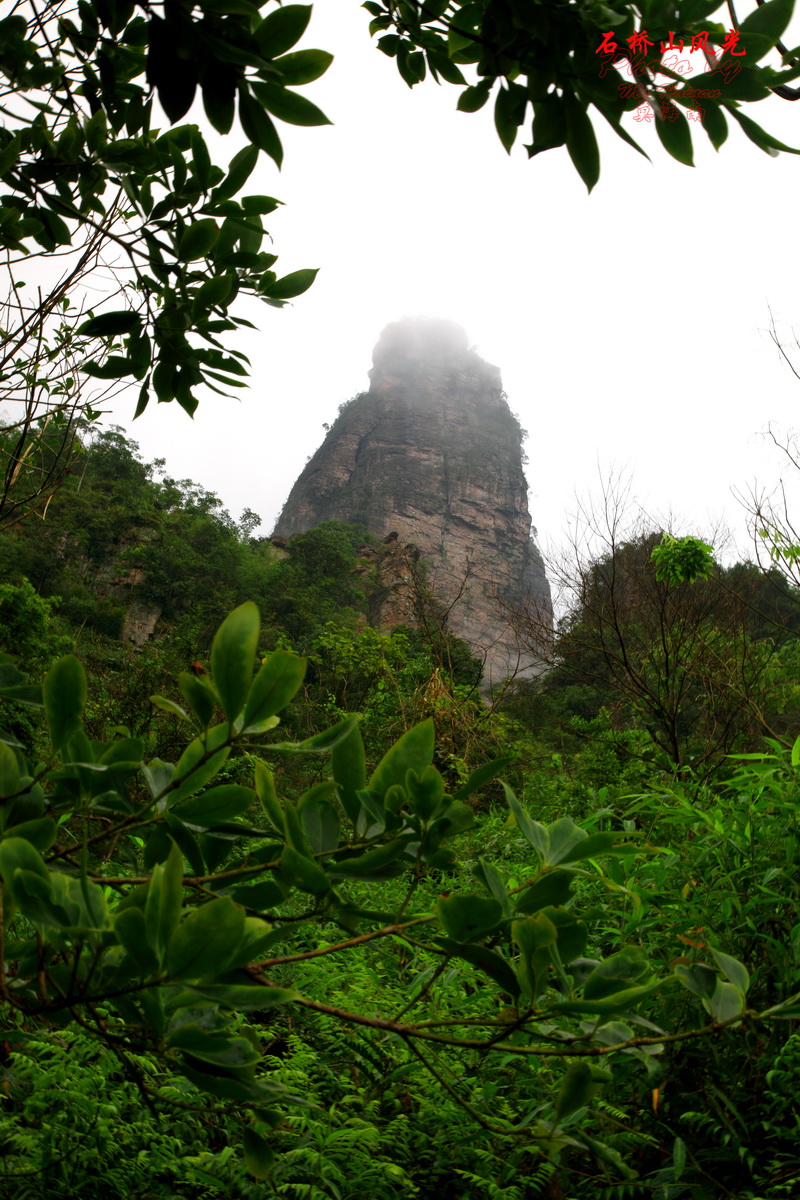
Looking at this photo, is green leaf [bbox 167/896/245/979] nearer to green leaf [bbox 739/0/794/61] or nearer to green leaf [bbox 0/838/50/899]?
green leaf [bbox 0/838/50/899]

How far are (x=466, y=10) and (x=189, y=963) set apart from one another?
88 cm

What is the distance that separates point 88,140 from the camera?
103 centimetres

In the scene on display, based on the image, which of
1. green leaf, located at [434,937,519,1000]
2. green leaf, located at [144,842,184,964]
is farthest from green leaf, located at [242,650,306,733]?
green leaf, located at [434,937,519,1000]

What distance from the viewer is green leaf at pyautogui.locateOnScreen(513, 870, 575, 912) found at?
49 centimetres

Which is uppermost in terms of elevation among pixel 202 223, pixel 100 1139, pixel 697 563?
pixel 697 563

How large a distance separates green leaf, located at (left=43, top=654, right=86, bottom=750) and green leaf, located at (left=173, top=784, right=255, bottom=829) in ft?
0.33

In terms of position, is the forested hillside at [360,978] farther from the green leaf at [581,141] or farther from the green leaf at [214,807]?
the green leaf at [581,141]

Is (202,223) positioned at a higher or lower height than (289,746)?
higher

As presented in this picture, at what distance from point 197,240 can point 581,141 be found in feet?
1.59

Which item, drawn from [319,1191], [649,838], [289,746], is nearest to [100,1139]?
[319,1191]

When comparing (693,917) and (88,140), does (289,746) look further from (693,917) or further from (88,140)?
(693,917)

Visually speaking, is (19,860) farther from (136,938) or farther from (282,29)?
(282,29)

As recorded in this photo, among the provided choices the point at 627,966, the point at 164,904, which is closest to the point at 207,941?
the point at 164,904

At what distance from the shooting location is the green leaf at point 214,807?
513 millimetres
